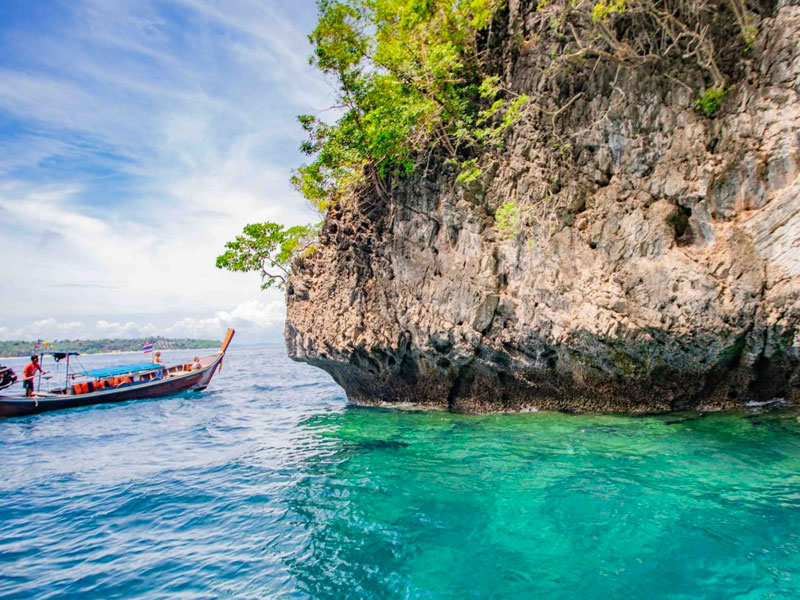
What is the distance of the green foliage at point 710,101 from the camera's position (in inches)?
348

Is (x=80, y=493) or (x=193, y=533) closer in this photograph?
(x=193, y=533)

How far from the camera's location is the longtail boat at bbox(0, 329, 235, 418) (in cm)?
1895

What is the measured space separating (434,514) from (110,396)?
21.2 metres

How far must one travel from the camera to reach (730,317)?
8594 mm

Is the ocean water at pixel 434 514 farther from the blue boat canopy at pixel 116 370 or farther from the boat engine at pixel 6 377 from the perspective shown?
the boat engine at pixel 6 377

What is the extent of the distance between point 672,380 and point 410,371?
7.31m

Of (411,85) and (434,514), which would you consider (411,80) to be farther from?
(434,514)

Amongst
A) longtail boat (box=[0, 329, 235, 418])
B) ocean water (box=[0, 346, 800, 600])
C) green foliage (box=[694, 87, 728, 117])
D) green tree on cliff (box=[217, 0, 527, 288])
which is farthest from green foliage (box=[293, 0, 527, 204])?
longtail boat (box=[0, 329, 235, 418])

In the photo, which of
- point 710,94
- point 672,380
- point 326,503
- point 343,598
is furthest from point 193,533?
point 710,94

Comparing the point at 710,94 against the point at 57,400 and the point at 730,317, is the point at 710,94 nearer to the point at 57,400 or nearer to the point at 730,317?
the point at 730,317

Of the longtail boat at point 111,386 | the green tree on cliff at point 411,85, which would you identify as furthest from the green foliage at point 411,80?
Answer: the longtail boat at point 111,386

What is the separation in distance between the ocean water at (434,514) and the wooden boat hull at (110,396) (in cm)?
897

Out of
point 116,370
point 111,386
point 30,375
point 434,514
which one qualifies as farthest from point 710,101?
point 30,375

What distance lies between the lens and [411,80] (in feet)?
38.2
